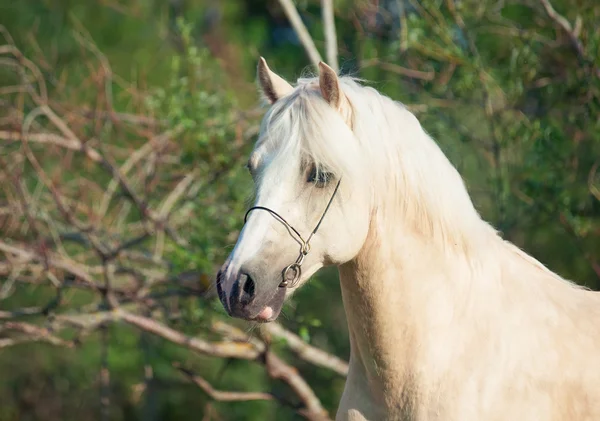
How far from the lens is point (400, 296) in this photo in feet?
8.80

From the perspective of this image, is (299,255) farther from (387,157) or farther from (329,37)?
(329,37)

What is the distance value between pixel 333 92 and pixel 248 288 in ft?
2.27

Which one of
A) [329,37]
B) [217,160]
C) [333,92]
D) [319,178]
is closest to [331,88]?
[333,92]

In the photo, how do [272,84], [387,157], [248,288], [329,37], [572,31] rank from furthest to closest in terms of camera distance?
[329,37] < [572,31] < [272,84] < [387,157] < [248,288]

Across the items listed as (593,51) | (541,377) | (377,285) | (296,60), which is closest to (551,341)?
(541,377)

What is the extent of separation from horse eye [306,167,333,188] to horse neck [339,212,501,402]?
240 mm

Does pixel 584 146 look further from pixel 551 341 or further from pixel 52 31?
pixel 52 31

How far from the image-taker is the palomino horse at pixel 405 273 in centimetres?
255

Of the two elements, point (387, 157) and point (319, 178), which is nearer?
point (319, 178)

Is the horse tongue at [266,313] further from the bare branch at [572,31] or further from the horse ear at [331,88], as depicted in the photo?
the bare branch at [572,31]

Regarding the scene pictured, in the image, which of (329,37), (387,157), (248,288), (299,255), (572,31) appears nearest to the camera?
(248,288)

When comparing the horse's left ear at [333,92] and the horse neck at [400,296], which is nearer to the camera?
the horse's left ear at [333,92]

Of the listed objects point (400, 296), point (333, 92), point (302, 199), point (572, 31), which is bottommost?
point (400, 296)

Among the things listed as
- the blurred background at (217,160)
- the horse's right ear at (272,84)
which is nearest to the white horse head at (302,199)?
the horse's right ear at (272,84)
